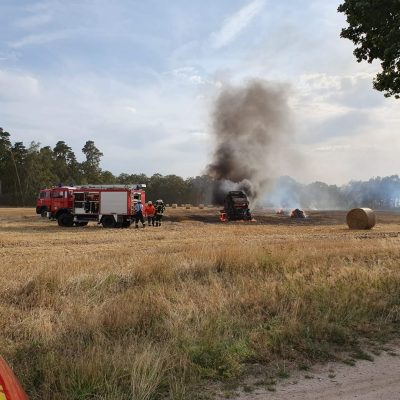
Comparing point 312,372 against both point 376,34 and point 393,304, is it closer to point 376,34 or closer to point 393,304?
point 393,304

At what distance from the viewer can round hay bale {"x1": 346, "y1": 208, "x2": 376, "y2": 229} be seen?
2909 cm

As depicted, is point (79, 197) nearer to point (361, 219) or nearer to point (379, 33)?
point (361, 219)

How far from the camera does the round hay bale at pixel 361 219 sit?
95.5 feet

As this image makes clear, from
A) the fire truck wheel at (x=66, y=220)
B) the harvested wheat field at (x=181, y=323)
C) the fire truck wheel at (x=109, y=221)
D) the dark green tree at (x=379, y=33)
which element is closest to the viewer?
the harvested wheat field at (x=181, y=323)

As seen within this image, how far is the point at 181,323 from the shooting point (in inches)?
226

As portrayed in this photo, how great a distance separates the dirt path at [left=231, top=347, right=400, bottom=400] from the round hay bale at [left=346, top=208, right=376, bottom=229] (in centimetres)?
2524

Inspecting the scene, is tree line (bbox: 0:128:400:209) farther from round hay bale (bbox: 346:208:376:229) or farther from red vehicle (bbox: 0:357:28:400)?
red vehicle (bbox: 0:357:28:400)

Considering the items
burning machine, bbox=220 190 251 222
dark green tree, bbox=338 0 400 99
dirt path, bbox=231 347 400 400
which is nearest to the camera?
dirt path, bbox=231 347 400 400

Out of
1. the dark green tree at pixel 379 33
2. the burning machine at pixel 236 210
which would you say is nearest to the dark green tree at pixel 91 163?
the burning machine at pixel 236 210

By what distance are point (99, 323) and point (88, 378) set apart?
165cm

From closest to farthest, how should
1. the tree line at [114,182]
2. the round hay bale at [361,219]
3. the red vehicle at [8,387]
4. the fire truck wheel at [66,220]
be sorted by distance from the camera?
the red vehicle at [8,387] < the round hay bale at [361,219] < the fire truck wheel at [66,220] < the tree line at [114,182]

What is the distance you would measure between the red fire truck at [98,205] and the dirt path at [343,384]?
83.7ft

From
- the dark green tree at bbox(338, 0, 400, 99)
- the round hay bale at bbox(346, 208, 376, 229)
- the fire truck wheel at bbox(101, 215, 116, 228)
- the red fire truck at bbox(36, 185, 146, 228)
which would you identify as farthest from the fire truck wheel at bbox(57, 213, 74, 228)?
the dark green tree at bbox(338, 0, 400, 99)

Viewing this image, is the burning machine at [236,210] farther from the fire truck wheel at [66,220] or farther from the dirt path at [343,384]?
the dirt path at [343,384]
